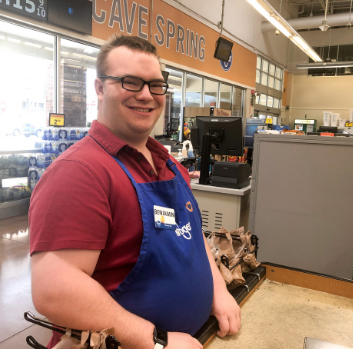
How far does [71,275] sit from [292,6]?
53.2 ft

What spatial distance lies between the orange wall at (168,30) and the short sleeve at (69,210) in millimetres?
5592

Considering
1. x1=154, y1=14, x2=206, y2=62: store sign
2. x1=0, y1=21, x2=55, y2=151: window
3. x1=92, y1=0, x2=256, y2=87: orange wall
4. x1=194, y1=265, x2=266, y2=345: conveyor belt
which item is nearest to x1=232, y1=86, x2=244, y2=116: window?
x1=92, y1=0, x2=256, y2=87: orange wall

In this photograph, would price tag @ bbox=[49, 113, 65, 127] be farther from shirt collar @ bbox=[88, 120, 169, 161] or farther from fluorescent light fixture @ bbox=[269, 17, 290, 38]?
fluorescent light fixture @ bbox=[269, 17, 290, 38]

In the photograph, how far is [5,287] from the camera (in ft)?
8.74

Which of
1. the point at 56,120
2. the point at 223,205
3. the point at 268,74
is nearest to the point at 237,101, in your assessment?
the point at 268,74

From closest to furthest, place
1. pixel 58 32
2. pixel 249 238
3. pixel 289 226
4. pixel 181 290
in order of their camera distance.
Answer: pixel 181 290 < pixel 249 238 < pixel 289 226 < pixel 58 32

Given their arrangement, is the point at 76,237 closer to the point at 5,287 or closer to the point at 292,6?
the point at 5,287

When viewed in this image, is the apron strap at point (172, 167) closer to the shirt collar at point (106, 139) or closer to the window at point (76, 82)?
the shirt collar at point (106, 139)

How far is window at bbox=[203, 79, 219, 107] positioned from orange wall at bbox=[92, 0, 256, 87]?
1.12ft

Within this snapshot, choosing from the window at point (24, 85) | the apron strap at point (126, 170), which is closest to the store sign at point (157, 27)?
the window at point (24, 85)

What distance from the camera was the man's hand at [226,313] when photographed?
40.6 inches

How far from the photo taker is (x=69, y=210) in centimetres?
76

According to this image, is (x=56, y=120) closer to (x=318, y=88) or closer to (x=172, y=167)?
(x=172, y=167)

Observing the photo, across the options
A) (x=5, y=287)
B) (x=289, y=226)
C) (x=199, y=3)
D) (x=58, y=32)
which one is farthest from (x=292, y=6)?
(x=5, y=287)
